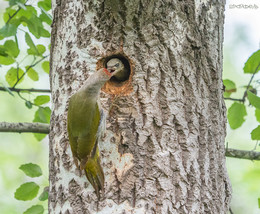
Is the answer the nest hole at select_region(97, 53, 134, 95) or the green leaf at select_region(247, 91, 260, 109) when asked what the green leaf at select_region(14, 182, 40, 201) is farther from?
the green leaf at select_region(247, 91, 260, 109)

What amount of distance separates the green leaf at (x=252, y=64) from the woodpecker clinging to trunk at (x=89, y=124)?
3.35 feet

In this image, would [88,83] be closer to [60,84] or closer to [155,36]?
[60,84]

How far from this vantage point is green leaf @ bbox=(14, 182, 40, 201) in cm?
329

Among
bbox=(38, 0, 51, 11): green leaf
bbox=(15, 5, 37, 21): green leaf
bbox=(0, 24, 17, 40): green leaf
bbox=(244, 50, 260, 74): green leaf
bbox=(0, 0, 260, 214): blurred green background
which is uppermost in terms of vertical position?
bbox=(38, 0, 51, 11): green leaf

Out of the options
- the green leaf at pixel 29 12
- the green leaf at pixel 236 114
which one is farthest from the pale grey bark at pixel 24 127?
the green leaf at pixel 236 114

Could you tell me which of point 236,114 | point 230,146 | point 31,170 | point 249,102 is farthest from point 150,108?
point 230,146

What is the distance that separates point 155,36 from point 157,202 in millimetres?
1130

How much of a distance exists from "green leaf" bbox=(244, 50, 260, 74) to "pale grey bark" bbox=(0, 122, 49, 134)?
1.77 metres

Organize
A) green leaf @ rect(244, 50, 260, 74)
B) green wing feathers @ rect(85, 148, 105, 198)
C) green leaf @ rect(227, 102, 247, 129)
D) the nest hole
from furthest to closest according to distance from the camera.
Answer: green leaf @ rect(227, 102, 247, 129)
green leaf @ rect(244, 50, 260, 74)
the nest hole
green wing feathers @ rect(85, 148, 105, 198)

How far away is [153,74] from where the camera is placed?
283 cm

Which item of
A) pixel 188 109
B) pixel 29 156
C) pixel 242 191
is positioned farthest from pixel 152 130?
pixel 29 156

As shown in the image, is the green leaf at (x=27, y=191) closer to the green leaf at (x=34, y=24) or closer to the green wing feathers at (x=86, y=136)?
the green wing feathers at (x=86, y=136)

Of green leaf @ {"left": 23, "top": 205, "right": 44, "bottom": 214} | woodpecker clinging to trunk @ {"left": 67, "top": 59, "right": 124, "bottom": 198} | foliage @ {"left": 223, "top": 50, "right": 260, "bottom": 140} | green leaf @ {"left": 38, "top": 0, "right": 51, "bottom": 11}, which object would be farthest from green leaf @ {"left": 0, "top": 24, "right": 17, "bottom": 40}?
foliage @ {"left": 223, "top": 50, "right": 260, "bottom": 140}

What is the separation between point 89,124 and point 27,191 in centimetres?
90
